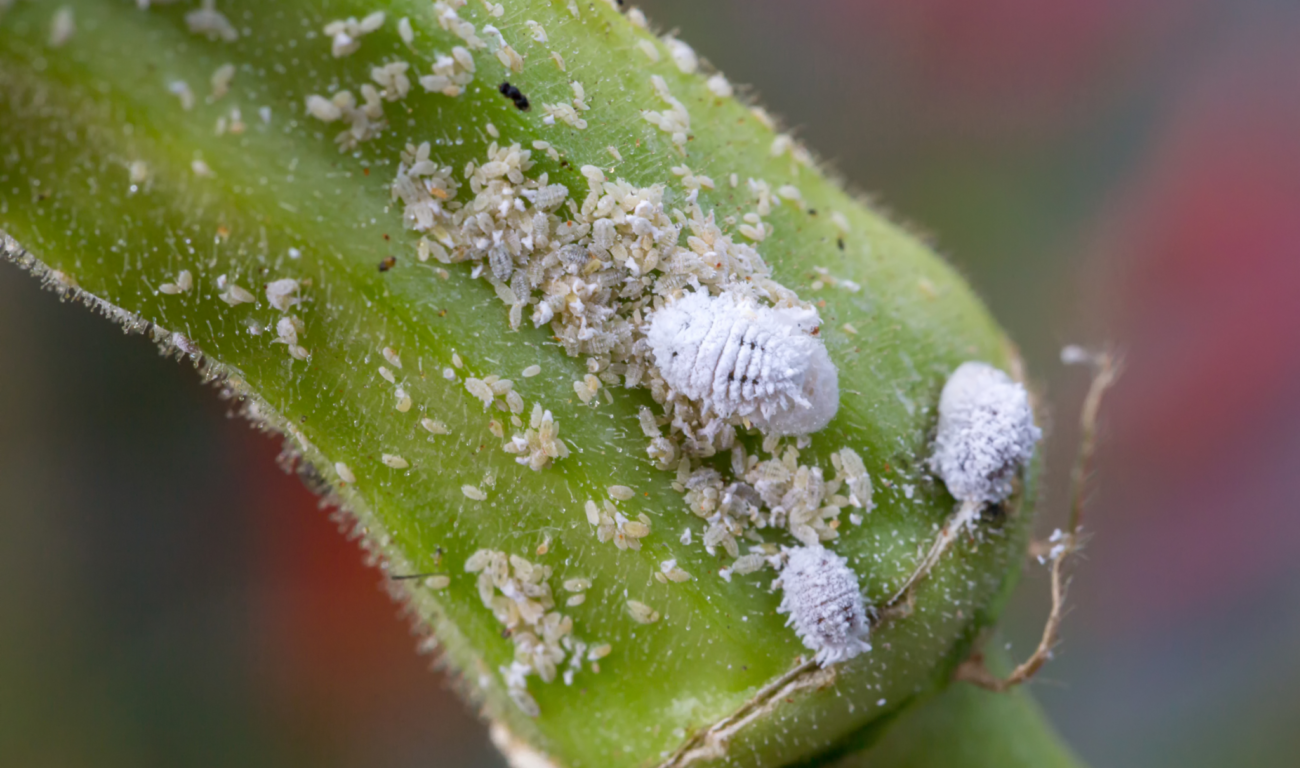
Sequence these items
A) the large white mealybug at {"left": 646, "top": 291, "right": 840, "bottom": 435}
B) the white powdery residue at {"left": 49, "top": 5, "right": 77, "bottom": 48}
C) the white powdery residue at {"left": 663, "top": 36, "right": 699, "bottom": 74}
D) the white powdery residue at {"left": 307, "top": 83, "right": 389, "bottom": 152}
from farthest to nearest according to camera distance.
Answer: the white powdery residue at {"left": 663, "top": 36, "right": 699, "bottom": 74} → the large white mealybug at {"left": 646, "top": 291, "right": 840, "bottom": 435} → the white powdery residue at {"left": 307, "top": 83, "right": 389, "bottom": 152} → the white powdery residue at {"left": 49, "top": 5, "right": 77, "bottom": 48}

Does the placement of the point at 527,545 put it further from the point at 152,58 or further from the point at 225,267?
the point at 152,58

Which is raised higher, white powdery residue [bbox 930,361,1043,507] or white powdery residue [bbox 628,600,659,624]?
white powdery residue [bbox 930,361,1043,507]

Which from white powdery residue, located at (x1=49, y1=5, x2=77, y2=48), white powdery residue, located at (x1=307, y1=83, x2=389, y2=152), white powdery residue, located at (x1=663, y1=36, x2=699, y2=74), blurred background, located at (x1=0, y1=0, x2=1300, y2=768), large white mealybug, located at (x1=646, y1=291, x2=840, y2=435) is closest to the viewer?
white powdery residue, located at (x1=49, y1=5, x2=77, y2=48)

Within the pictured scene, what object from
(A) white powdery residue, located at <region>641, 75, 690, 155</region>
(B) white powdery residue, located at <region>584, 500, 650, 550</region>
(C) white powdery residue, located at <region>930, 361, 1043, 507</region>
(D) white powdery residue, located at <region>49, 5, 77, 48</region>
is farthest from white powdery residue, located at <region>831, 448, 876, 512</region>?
(D) white powdery residue, located at <region>49, 5, 77, 48</region>

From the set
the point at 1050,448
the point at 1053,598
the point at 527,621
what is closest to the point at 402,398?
the point at 527,621

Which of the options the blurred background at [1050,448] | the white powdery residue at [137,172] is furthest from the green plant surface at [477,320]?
the blurred background at [1050,448]

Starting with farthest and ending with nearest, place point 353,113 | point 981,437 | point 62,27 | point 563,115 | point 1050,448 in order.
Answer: point 1050,448, point 981,437, point 563,115, point 353,113, point 62,27

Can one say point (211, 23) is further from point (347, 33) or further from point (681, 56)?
point (681, 56)

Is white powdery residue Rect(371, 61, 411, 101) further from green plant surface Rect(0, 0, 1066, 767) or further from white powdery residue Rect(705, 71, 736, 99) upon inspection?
white powdery residue Rect(705, 71, 736, 99)
